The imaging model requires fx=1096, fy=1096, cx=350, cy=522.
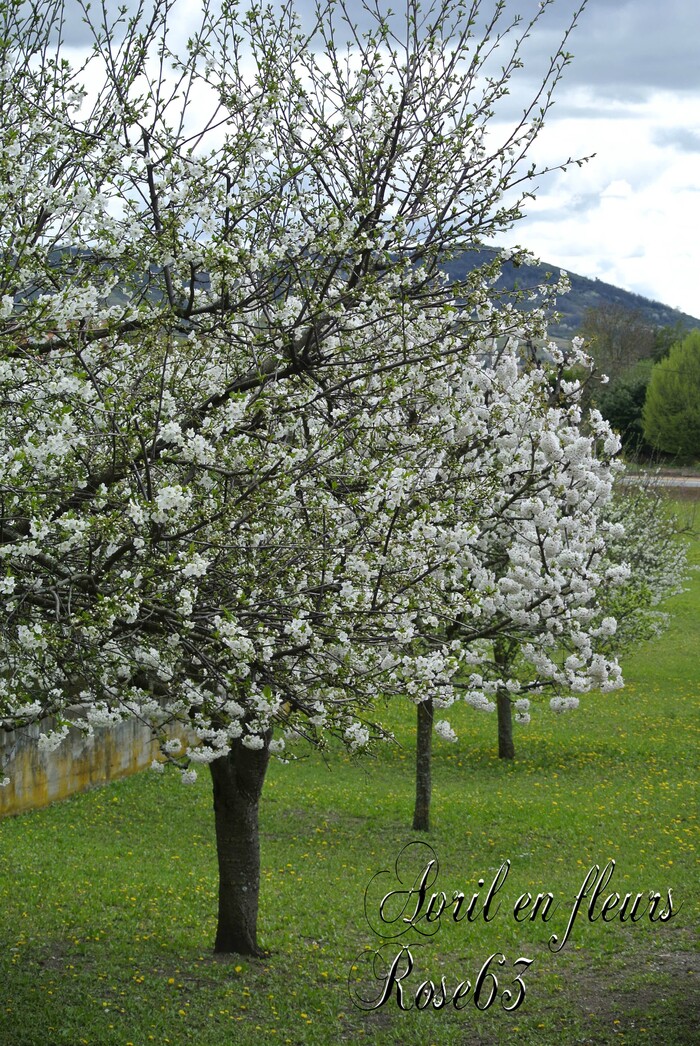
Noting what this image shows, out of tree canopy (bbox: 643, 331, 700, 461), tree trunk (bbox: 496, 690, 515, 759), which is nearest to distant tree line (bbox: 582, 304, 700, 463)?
tree canopy (bbox: 643, 331, 700, 461)

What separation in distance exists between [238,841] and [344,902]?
289 centimetres

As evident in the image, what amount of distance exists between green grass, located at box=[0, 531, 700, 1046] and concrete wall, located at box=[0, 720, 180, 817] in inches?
14.1

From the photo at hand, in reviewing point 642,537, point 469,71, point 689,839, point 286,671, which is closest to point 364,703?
point 286,671

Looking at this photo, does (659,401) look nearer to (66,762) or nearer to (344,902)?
(66,762)

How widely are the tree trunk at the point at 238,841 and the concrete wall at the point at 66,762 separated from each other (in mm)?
4335

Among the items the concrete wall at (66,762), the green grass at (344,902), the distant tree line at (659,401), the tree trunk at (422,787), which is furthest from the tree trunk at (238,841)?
the distant tree line at (659,401)

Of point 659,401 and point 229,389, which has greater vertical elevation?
point 659,401

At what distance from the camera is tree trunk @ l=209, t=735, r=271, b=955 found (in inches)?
404

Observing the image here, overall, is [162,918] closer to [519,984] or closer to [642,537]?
[519,984]

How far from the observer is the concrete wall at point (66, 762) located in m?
15.6

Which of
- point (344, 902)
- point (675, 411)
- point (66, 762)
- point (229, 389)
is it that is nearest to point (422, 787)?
point (344, 902)

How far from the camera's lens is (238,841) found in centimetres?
1044

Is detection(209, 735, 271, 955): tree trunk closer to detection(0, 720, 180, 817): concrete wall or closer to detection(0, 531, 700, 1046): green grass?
detection(0, 531, 700, 1046): green grass

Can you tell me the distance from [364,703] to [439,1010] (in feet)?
14.0
